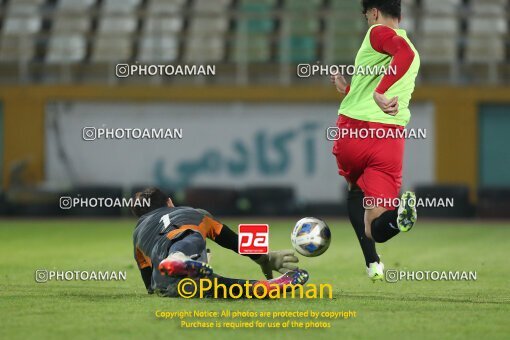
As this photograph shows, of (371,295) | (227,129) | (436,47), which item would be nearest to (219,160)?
(227,129)

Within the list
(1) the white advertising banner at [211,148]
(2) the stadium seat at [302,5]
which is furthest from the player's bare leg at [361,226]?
(2) the stadium seat at [302,5]

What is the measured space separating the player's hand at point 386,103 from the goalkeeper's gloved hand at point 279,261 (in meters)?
1.33

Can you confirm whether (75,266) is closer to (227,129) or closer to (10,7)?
(227,129)

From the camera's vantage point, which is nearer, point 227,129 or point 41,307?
point 41,307

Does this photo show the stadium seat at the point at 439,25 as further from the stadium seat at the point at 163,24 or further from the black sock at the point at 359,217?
the black sock at the point at 359,217

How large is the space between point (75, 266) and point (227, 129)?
53.6 feet

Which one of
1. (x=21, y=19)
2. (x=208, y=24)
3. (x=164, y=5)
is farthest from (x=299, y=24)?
(x=21, y=19)

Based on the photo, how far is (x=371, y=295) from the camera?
9.28 metres

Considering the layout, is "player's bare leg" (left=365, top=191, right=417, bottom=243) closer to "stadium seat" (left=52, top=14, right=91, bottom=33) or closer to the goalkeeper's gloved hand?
the goalkeeper's gloved hand

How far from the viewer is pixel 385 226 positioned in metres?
9.04

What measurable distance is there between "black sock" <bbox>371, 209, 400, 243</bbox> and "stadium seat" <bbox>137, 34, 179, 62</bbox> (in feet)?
64.8

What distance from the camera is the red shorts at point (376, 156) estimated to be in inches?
364

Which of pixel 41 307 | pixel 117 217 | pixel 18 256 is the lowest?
pixel 117 217

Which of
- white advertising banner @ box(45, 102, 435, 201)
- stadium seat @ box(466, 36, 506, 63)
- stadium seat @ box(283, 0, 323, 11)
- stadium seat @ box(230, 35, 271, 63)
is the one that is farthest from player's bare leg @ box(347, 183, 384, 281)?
stadium seat @ box(283, 0, 323, 11)
